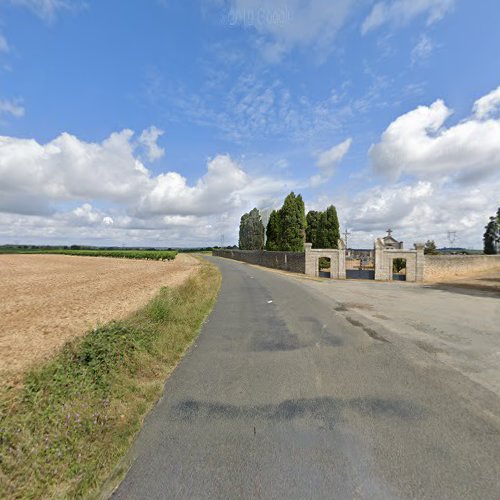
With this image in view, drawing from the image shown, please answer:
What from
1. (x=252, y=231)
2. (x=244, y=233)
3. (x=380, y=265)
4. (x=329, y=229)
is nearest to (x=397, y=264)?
(x=380, y=265)

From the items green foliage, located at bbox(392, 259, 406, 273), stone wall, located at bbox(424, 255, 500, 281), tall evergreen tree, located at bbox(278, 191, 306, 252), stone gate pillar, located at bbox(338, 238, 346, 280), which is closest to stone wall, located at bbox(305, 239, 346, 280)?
stone gate pillar, located at bbox(338, 238, 346, 280)

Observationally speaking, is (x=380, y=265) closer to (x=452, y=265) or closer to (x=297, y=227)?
(x=452, y=265)

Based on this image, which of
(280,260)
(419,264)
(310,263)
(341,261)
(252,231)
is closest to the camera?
(419,264)

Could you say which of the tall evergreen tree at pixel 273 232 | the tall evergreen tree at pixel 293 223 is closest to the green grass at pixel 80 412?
the tall evergreen tree at pixel 293 223

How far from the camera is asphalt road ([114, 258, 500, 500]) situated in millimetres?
2514

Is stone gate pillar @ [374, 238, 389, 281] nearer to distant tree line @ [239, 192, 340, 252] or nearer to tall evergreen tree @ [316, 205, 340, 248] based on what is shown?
distant tree line @ [239, 192, 340, 252]

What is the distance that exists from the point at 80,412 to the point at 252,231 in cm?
6723

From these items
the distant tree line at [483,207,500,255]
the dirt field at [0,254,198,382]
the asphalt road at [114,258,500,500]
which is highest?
the distant tree line at [483,207,500,255]

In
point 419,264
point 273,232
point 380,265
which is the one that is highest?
point 273,232

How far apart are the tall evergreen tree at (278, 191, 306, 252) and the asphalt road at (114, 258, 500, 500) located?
34.6m

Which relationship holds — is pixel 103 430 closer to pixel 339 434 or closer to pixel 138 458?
pixel 138 458

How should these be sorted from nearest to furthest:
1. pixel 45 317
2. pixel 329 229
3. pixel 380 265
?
pixel 45 317 < pixel 380 265 < pixel 329 229

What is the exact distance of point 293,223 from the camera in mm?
40500

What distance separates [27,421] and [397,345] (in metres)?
7.23
